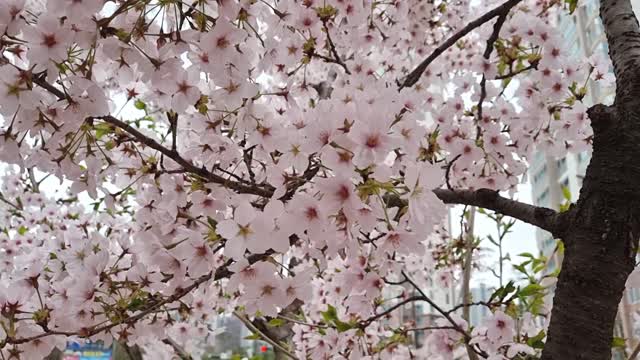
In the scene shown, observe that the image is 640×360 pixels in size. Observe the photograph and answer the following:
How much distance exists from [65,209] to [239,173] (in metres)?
2.75

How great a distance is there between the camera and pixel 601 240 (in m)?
0.94

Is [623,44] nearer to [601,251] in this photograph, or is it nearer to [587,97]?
[601,251]

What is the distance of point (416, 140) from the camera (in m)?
0.91

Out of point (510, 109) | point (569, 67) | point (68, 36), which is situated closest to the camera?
point (68, 36)

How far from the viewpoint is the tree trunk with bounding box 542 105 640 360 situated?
36.3 inches

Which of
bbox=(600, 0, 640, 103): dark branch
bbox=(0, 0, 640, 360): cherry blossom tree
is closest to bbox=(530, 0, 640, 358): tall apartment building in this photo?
bbox=(600, 0, 640, 103): dark branch

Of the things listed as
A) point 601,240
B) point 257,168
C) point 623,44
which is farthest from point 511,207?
point 257,168

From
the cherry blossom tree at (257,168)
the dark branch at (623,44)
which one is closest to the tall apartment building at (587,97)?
the dark branch at (623,44)

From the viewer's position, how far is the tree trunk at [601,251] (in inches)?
36.3

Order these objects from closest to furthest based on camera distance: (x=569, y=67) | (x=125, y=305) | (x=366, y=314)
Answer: (x=125, y=305)
(x=366, y=314)
(x=569, y=67)

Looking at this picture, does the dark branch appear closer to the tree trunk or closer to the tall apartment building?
the tree trunk

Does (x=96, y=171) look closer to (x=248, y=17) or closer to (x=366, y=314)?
(x=248, y=17)

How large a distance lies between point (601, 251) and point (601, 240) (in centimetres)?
2

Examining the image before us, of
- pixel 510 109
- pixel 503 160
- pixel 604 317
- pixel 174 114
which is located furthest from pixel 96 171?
pixel 510 109
